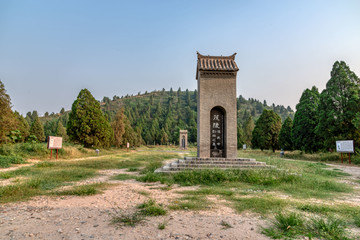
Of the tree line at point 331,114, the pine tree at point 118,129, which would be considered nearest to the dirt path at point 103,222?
the tree line at point 331,114

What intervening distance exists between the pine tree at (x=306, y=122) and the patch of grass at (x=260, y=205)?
67.8 ft

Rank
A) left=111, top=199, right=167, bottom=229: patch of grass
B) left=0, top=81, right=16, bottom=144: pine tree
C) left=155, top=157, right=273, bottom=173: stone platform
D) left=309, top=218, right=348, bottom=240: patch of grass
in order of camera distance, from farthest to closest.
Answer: left=0, top=81, right=16, bottom=144: pine tree, left=155, top=157, right=273, bottom=173: stone platform, left=111, top=199, right=167, bottom=229: patch of grass, left=309, top=218, right=348, bottom=240: patch of grass

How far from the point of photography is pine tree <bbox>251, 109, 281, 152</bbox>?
3000cm

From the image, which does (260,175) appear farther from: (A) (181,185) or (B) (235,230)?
(B) (235,230)

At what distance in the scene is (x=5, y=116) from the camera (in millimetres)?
14281

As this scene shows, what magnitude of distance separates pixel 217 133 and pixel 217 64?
12.2ft

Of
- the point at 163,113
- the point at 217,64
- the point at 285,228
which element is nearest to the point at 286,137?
the point at 217,64

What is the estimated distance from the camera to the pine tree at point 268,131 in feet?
98.4

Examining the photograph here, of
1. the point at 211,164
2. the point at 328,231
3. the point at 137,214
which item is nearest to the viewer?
the point at 328,231

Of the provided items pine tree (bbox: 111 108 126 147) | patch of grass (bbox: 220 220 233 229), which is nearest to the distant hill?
pine tree (bbox: 111 108 126 147)

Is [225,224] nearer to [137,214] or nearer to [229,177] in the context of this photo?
[137,214]

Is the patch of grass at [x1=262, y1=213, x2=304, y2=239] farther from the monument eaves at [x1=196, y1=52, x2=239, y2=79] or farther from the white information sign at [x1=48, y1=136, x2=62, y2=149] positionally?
the white information sign at [x1=48, y1=136, x2=62, y2=149]

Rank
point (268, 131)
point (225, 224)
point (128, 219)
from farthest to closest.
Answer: point (268, 131) → point (128, 219) → point (225, 224)

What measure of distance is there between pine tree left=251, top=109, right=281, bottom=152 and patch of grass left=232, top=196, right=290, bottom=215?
27.2 metres
